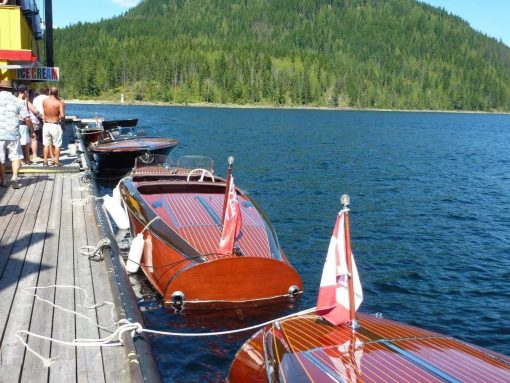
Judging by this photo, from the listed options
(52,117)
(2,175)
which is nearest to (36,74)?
(52,117)

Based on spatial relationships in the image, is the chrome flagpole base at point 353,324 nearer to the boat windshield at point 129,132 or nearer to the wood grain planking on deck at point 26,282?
the wood grain planking on deck at point 26,282

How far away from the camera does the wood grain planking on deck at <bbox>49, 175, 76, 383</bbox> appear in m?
5.09

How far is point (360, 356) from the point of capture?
5.04 meters

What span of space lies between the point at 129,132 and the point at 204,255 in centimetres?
1659

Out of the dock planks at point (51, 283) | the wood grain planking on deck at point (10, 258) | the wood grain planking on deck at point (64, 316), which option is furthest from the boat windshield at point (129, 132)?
the wood grain planking on deck at point (64, 316)

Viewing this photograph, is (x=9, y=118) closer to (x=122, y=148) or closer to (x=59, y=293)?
(x=59, y=293)

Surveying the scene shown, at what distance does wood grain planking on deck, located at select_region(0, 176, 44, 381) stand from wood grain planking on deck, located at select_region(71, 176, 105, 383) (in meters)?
0.57

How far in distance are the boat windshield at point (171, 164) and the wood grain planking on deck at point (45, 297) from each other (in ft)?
13.2

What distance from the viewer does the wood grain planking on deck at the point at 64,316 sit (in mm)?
5086

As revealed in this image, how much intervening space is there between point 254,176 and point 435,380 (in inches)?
949

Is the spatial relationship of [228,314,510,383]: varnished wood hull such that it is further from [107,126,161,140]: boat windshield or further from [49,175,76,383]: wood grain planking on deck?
[107,126,161,140]: boat windshield

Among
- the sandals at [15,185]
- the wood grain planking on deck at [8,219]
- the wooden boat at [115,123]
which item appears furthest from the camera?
the wooden boat at [115,123]

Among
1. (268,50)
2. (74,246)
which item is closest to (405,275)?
(74,246)

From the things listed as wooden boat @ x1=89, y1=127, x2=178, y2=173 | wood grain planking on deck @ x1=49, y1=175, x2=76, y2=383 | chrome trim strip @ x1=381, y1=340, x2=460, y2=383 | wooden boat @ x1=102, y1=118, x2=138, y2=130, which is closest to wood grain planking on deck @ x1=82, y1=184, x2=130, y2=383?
wood grain planking on deck @ x1=49, y1=175, x2=76, y2=383
